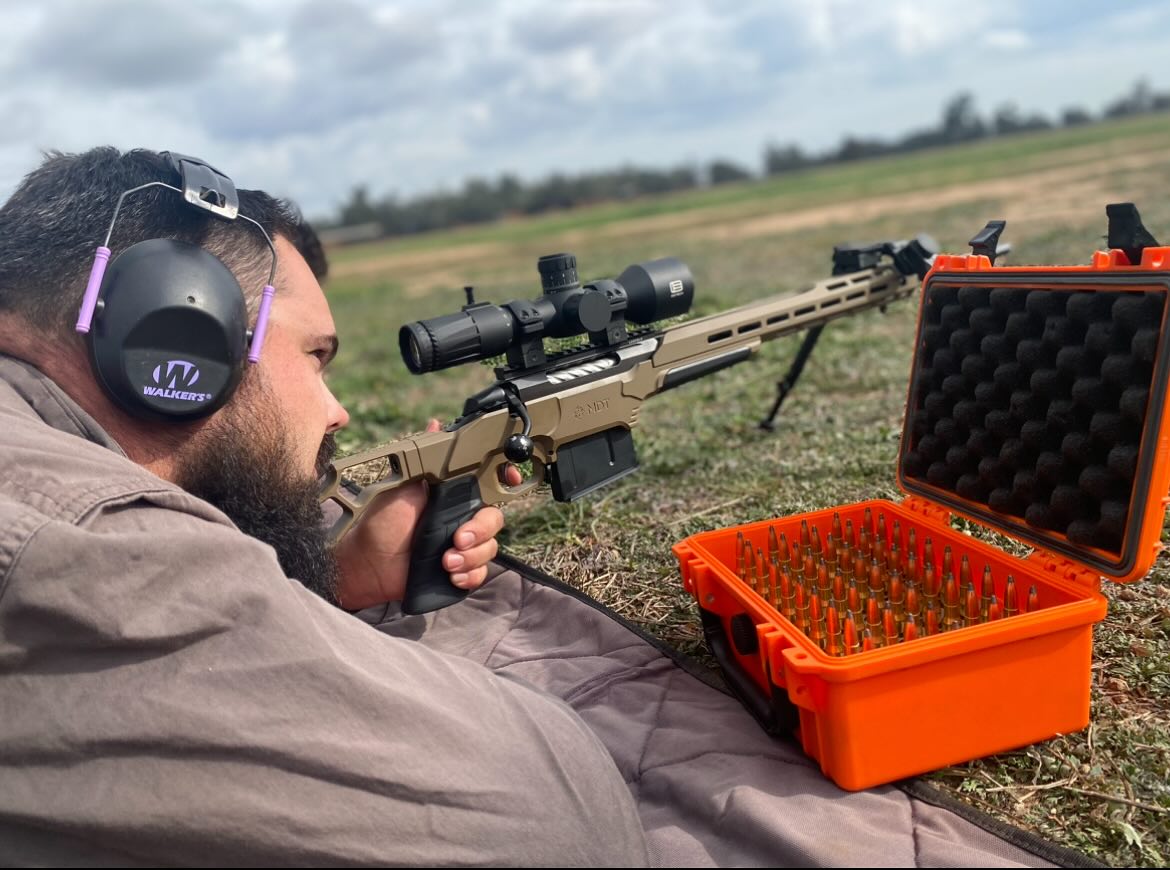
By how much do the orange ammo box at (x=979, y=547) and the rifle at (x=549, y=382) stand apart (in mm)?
692

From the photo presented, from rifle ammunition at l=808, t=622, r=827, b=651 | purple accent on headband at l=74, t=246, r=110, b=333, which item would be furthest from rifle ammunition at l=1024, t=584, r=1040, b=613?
purple accent on headband at l=74, t=246, r=110, b=333

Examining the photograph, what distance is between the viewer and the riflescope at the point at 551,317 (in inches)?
121

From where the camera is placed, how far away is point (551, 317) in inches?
129

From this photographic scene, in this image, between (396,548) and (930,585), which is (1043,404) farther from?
(396,548)

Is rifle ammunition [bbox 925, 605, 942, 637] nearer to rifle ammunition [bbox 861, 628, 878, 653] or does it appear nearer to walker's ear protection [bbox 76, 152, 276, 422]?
rifle ammunition [bbox 861, 628, 878, 653]

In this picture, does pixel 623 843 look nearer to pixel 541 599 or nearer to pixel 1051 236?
pixel 541 599

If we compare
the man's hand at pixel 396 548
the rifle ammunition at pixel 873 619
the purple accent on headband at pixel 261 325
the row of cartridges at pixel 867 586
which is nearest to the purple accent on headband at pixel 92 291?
the purple accent on headband at pixel 261 325

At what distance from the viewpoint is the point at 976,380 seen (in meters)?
2.83

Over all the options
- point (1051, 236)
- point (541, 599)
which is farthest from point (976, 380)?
point (1051, 236)

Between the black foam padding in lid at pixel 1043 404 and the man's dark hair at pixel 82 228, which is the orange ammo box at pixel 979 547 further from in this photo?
the man's dark hair at pixel 82 228

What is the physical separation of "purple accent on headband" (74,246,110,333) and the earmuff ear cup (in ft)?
0.07

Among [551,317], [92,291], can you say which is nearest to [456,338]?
[551,317]

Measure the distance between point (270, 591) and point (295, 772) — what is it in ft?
1.19

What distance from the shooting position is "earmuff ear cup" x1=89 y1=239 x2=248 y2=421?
2.08 m
